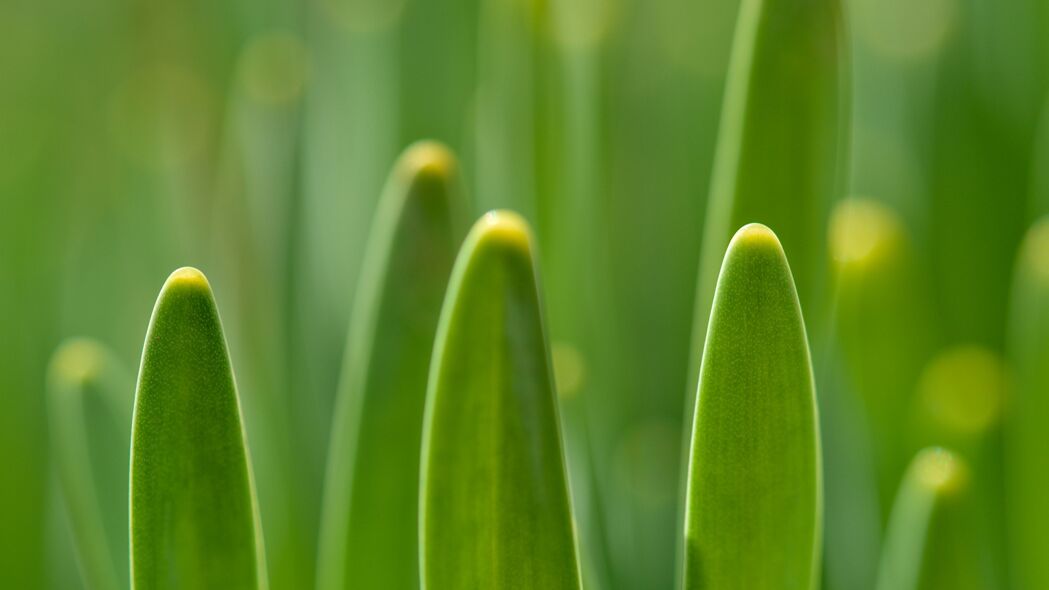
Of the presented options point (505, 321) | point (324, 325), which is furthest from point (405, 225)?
point (324, 325)

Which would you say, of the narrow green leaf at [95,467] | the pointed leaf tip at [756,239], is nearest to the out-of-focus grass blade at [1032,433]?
the pointed leaf tip at [756,239]

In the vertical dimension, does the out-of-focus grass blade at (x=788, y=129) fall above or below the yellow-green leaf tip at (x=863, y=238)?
above

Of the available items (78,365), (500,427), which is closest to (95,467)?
(78,365)

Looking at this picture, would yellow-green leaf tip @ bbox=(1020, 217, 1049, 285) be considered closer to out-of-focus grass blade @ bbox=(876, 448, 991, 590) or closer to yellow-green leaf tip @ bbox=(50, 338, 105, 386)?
out-of-focus grass blade @ bbox=(876, 448, 991, 590)

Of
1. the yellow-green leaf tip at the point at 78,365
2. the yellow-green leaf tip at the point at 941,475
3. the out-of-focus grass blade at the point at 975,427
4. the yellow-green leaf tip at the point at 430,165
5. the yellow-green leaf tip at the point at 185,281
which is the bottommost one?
the out-of-focus grass blade at the point at 975,427

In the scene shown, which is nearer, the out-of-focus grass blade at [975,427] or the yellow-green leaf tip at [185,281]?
the yellow-green leaf tip at [185,281]

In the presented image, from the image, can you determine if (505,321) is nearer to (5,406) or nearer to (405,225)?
(405,225)

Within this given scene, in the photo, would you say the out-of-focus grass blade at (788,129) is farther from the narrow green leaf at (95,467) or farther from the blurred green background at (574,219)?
the narrow green leaf at (95,467)

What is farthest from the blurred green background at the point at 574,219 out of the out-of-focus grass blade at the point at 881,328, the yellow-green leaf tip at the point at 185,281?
the yellow-green leaf tip at the point at 185,281
